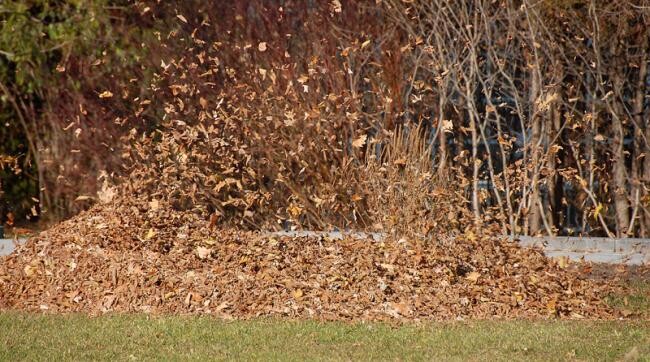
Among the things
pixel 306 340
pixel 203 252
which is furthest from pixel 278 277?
pixel 306 340

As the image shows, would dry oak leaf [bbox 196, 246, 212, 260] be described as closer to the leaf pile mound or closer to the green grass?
the leaf pile mound

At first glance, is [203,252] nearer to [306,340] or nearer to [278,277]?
[278,277]

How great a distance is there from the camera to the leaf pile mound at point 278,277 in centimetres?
651

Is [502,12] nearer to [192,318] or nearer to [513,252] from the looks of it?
[513,252]

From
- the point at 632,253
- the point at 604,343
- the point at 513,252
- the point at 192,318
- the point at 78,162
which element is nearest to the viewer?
the point at 604,343

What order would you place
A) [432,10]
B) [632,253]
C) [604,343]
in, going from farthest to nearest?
[432,10], [632,253], [604,343]

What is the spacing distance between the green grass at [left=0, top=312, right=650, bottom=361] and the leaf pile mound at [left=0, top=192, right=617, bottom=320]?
331 mm

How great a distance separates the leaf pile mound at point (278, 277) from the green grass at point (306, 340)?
331mm

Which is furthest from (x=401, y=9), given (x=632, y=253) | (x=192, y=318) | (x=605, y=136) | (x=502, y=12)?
(x=192, y=318)

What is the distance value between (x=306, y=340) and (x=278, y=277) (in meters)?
1.29

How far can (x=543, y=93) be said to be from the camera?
9.93 metres

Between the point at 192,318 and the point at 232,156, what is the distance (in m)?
3.76

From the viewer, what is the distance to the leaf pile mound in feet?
21.4

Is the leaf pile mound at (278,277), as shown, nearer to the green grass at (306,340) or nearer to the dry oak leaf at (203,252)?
the dry oak leaf at (203,252)
